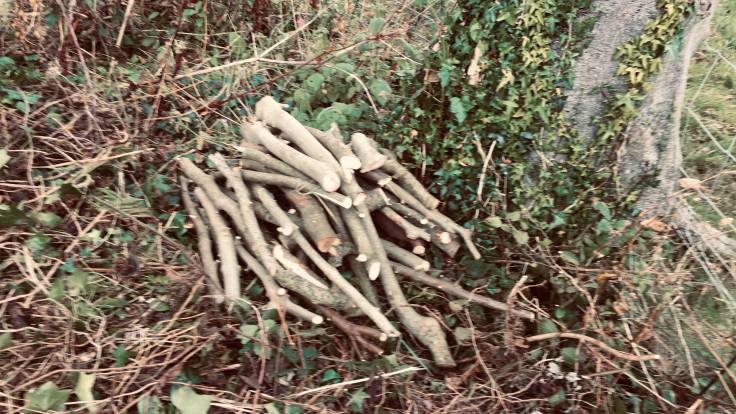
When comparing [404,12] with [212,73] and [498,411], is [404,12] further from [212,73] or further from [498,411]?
[498,411]

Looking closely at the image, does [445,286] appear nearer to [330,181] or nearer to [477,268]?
[477,268]

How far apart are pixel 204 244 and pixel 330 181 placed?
736mm

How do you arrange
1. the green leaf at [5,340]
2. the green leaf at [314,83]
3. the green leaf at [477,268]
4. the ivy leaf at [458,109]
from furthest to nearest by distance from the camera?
1. the green leaf at [314,83]
2. the ivy leaf at [458,109]
3. the green leaf at [477,268]
4. the green leaf at [5,340]

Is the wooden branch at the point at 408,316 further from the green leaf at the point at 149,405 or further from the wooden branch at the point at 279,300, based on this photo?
the green leaf at the point at 149,405

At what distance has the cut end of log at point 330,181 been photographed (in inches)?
110

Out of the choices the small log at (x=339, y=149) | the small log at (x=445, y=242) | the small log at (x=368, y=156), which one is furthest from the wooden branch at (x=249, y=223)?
the small log at (x=445, y=242)

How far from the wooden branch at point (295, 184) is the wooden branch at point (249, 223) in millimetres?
66

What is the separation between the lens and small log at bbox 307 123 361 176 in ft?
9.55

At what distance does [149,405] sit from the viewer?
2498 millimetres

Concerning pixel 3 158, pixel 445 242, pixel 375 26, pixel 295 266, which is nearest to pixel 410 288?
pixel 445 242

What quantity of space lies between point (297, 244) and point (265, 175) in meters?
0.40

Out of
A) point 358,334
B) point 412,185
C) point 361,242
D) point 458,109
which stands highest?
point 458,109

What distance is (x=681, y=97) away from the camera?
316cm

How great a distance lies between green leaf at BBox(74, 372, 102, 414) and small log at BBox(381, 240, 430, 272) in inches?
55.8
